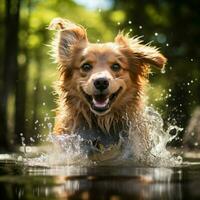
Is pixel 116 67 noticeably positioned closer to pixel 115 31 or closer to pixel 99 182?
pixel 99 182

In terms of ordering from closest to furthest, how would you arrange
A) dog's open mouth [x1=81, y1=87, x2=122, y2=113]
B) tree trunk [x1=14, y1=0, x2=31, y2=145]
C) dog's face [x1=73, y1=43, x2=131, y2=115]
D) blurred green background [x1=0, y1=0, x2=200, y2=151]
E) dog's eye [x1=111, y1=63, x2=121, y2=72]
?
dog's face [x1=73, y1=43, x2=131, y2=115] → dog's open mouth [x1=81, y1=87, x2=122, y2=113] → dog's eye [x1=111, y1=63, x2=121, y2=72] → blurred green background [x1=0, y1=0, x2=200, y2=151] → tree trunk [x1=14, y1=0, x2=31, y2=145]

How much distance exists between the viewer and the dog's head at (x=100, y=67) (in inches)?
372

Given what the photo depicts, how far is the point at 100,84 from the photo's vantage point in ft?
30.3

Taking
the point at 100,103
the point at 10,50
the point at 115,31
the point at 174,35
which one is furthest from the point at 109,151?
the point at 115,31

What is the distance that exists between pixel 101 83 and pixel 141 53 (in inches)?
57.2

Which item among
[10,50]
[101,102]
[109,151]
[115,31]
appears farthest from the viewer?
[115,31]

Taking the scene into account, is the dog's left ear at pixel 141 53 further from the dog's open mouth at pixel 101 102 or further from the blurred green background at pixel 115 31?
the blurred green background at pixel 115 31

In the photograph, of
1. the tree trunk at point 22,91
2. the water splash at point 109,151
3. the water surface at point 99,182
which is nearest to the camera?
the water surface at point 99,182

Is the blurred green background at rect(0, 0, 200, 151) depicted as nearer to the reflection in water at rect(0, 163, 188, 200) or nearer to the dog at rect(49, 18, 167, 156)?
the dog at rect(49, 18, 167, 156)

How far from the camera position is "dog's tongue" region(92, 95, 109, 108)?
31.0ft

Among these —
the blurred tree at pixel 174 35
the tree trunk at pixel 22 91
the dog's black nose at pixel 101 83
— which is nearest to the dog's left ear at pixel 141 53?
the dog's black nose at pixel 101 83

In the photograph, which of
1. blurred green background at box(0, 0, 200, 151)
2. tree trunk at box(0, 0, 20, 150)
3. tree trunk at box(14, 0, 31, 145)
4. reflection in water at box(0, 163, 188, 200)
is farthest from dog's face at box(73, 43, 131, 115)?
tree trunk at box(14, 0, 31, 145)

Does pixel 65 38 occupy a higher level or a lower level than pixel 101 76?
higher

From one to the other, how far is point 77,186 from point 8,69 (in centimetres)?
1764
